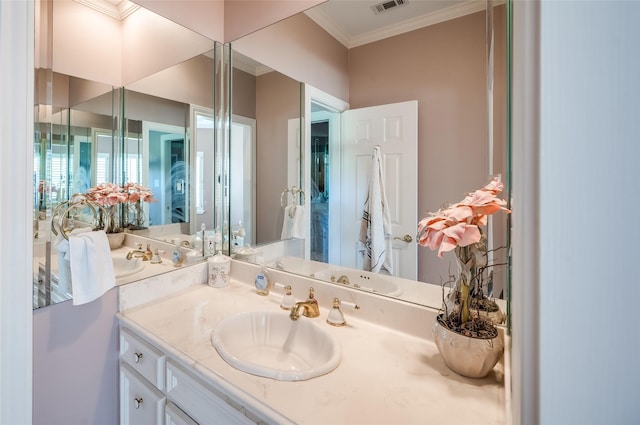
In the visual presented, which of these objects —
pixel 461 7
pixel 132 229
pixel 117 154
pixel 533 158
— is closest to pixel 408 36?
pixel 461 7

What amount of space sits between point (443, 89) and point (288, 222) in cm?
94

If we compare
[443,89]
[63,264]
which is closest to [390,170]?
[443,89]

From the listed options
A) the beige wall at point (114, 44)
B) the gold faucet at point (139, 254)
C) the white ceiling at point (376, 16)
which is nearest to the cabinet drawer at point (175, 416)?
the gold faucet at point (139, 254)

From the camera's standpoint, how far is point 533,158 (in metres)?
0.31

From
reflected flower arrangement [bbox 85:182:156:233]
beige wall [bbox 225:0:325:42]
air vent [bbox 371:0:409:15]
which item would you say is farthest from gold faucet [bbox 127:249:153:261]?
air vent [bbox 371:0:409:15]

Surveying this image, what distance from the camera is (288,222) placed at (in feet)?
5.05

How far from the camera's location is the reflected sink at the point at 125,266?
4.07 feet

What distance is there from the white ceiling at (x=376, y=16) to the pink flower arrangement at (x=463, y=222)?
0.68m

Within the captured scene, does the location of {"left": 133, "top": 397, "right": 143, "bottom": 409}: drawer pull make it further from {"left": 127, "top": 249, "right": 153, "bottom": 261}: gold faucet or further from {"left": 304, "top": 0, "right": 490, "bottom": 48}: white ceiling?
{"left": 304, "top": 0, "right": 490, "bottom": 48}: white ceiling

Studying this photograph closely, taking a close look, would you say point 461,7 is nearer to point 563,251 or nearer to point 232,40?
point 563,251

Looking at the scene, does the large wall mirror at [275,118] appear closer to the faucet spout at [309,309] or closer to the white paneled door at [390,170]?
the white paneled door at [390,170]

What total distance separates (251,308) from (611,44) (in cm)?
127

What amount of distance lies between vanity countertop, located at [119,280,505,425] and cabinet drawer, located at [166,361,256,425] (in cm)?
7

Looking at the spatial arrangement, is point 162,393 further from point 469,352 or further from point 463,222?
point 463,222
